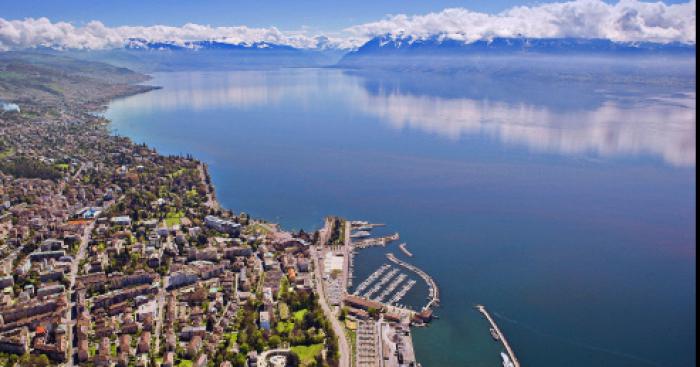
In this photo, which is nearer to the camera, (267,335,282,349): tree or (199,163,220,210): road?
(267,335,282,349): tree

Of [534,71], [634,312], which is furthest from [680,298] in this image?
[534,71]

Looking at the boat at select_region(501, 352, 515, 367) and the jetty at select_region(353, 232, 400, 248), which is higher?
the jetty at select_region(353, 232, 400, 248)

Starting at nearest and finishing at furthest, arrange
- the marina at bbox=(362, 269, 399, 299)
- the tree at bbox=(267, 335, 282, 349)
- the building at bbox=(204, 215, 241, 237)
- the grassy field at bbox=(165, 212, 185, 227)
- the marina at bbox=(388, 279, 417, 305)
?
1. the tree at bbox=(267, 335, 282, 349)
2. the marina at bbox=(388, 279, 417, 305)
3. the marina at bbox=(362, 269, 399, 299)
4. the building at bbox=(204, 215, 241, 237)
5. the grassy field at bbox=(165, 212, 185, 227)

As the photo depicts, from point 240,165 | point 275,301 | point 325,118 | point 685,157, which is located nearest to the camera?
point 275,301

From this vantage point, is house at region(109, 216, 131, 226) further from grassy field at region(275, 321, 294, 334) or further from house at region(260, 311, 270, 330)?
grassy field at region(275, 321, 294, 334)

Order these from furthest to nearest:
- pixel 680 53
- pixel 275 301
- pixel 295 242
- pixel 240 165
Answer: pixel 680 53 → pixel 240 165 → pixel 295 242 → pixel 275 301

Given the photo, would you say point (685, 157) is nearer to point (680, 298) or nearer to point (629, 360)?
point (680, 298)

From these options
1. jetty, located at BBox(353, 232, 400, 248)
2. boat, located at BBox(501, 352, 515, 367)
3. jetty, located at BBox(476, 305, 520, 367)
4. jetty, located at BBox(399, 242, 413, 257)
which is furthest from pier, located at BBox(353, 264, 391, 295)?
boat, located at BBox(501, 352, 515, 367)
